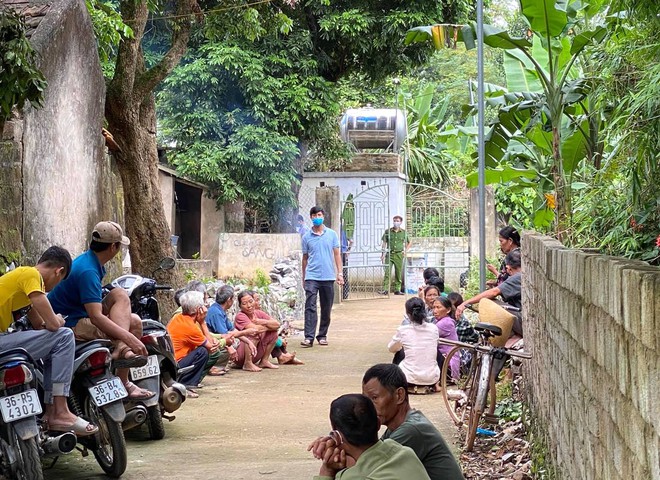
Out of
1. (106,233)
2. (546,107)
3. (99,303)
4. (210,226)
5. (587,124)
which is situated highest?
(546,107)

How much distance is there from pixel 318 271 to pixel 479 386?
691 cm

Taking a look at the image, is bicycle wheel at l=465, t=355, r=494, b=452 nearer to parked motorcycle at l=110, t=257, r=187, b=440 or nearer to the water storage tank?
parked motorcycle at l=110, t=257, r=187, b=440

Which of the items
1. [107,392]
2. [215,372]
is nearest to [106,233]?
[107,392]

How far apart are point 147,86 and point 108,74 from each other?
22.4 feet

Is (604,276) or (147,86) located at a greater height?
(147,86)

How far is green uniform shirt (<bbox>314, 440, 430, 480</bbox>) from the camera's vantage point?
3.54 meters

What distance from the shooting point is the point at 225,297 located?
11523mm

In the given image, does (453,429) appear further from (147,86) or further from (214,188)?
(214,188)

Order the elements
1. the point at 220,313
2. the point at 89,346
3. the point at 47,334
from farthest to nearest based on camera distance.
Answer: the point at 220,313
the point at 89,346
the point at 47,334

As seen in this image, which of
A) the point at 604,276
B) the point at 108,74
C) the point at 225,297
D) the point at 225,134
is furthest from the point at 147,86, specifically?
the point at 604,276

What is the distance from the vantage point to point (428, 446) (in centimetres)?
434

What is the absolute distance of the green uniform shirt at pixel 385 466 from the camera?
3537 millimetres

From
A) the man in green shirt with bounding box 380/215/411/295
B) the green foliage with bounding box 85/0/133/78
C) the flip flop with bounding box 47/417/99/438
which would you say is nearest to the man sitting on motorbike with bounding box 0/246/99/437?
the flip flop with bounding box 47/417/99/438

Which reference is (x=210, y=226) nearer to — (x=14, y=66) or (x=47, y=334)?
(x=14, y=66)
